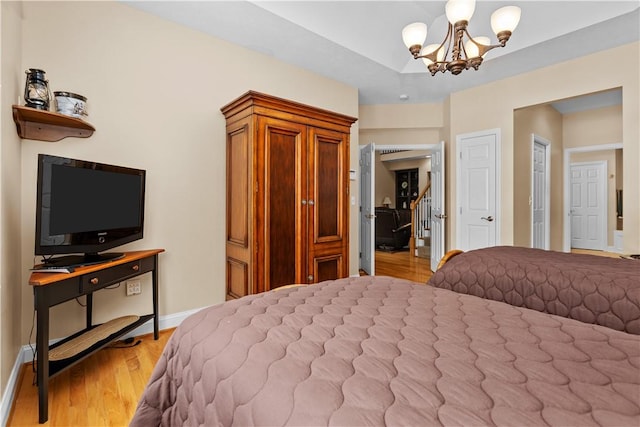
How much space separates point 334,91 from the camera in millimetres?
4043

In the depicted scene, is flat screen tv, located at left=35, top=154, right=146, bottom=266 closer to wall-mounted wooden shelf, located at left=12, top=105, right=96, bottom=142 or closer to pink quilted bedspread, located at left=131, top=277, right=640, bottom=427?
wall-mounted wooden shelf, located at left=12, top=105, right=96, bottom=142

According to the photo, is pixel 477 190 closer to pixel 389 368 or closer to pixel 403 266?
pixel 403 266

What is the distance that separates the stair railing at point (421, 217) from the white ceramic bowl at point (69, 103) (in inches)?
234

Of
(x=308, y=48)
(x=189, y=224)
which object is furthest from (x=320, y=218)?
(x=308, y=48)

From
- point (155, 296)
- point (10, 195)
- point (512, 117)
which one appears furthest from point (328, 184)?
point (512, 117)

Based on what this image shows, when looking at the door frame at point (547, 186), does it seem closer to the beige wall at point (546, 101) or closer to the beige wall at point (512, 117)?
the beige wall at point (512, 117)

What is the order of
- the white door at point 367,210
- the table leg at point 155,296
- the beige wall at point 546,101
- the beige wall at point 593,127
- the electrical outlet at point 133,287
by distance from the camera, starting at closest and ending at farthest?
the table leg at point 155,296 → the electrical outlet at point 133,287 → the beige wall at point 546,101 → the white door at point 367,210 → the beige wall at point 593,127

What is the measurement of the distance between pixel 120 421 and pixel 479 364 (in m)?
1.74

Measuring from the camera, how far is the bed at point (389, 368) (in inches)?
24.9

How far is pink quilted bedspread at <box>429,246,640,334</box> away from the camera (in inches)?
63.1

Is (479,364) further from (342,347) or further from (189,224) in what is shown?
(189,224)

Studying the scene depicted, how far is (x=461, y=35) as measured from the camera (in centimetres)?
230

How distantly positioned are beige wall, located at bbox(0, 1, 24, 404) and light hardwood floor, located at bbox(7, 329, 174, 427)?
18 centimetres

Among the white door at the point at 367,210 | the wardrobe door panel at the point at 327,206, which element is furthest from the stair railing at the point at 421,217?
the wardrobe door panel at the point at 327,206
